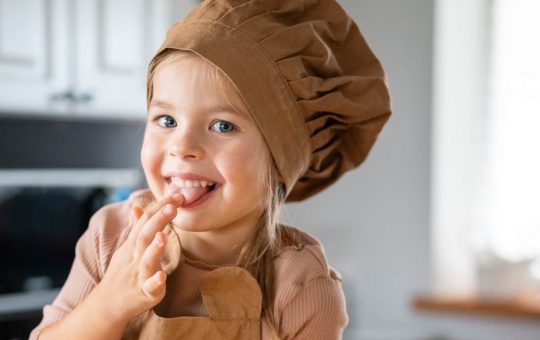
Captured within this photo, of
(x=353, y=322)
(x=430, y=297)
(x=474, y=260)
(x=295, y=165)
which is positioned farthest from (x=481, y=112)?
(x=295, y=165)

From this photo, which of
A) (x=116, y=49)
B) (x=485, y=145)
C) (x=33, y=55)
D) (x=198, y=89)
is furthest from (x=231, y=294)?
(x=485, y=145)

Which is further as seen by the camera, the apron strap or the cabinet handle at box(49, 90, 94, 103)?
the cabinet handle at box(49, 90, 94, 103)

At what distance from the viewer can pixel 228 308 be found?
91 cm

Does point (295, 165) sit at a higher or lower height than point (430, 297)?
higher

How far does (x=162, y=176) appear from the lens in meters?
0.90

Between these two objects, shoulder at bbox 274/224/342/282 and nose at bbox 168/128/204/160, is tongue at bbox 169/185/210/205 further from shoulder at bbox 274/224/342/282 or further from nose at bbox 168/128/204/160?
shoulder at bbox 274/224/342/282

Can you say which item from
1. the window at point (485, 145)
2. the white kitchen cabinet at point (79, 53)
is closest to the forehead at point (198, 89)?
the white kitchen cabinet at point (79, 53)

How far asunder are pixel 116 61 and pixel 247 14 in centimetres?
207

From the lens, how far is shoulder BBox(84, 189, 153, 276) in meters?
0.94

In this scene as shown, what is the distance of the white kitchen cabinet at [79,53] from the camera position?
2.53 m

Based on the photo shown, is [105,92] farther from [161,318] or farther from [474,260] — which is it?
[161,318]

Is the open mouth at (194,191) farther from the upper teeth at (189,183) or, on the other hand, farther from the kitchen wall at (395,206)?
the kitchen wall at (395,206)

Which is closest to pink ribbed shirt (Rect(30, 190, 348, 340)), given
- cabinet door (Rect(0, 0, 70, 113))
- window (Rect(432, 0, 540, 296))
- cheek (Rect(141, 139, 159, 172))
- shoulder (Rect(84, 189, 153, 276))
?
shoulder (Rect(84, 189, 153, 276))

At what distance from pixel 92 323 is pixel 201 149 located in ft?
0.76
